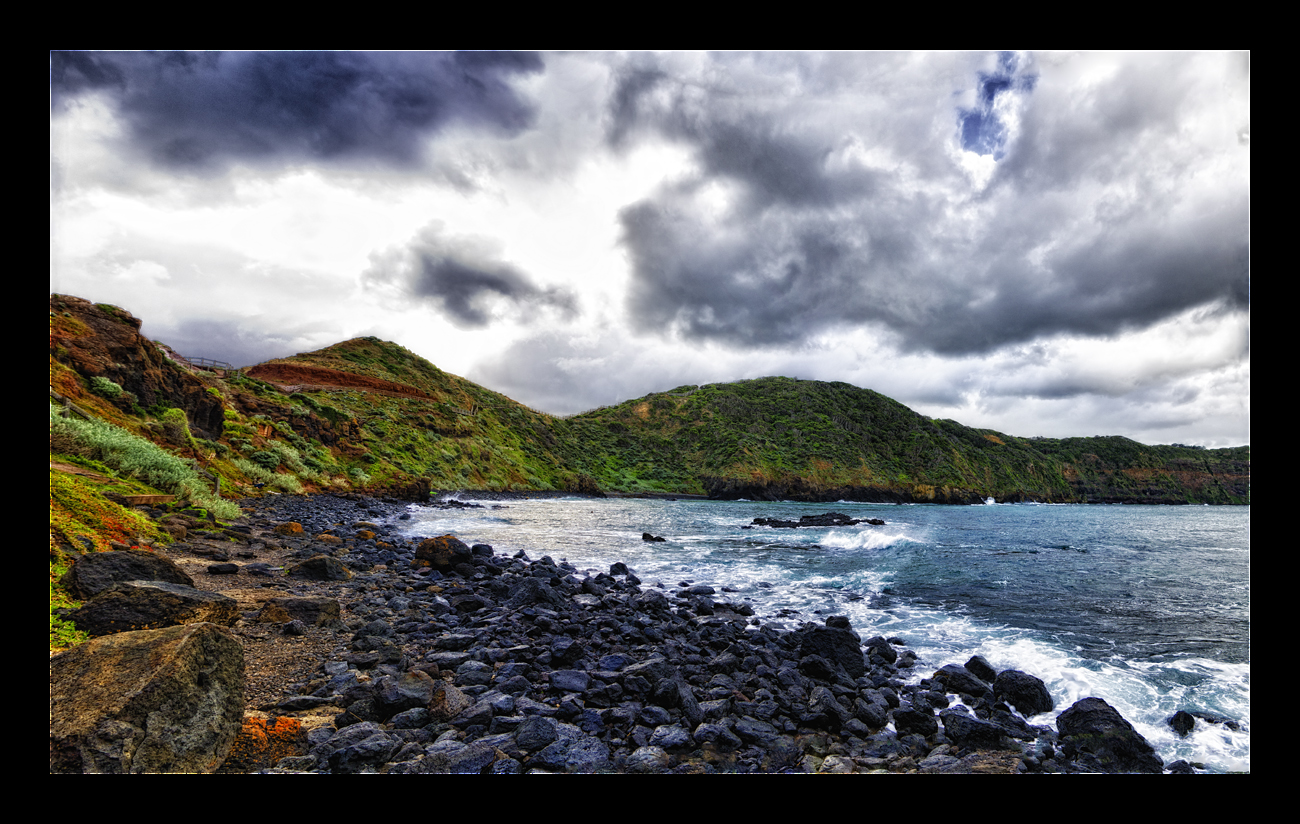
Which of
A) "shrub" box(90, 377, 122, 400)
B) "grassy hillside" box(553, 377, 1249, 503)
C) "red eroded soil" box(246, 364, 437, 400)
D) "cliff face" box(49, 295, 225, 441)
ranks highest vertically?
"red eroded soil" box(246, 364, 437, 400)

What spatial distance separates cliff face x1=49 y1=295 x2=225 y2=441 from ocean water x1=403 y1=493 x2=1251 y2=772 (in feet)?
39.4

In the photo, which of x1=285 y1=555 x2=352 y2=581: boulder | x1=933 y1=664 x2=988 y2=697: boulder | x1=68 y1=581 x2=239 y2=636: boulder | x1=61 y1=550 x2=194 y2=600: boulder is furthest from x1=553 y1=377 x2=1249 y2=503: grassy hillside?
x1=68 y1=581 x2=239 y2=636: boulder

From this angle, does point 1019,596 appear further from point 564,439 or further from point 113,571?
point 564,439

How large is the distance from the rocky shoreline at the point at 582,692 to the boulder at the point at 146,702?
431 millimetres

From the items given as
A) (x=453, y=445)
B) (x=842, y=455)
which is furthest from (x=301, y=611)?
(x=842, y=455)

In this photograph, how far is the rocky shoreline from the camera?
15.0 ft

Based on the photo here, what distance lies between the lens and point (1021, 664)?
867 cm

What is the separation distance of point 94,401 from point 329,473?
16.0 meters

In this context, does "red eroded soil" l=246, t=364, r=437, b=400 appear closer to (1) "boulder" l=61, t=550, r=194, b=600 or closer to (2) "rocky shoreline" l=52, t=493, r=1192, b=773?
(2) "rocky shoreline" l=52, t=493, r=1192, b=773

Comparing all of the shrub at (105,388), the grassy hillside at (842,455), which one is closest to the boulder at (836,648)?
the shrub at (105,388)

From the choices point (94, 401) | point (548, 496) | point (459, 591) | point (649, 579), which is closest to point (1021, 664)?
point (649, 579)

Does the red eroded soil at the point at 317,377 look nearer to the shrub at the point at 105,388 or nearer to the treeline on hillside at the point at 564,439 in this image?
the treeline on hillside at the point at 564,439
